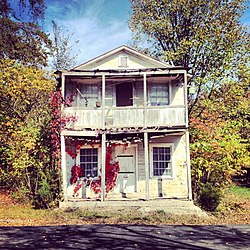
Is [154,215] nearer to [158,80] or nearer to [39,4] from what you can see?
[158,80]

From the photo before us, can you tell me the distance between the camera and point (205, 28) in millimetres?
23172

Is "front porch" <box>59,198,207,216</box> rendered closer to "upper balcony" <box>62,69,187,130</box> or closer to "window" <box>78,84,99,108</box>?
"upper balcony" <box>62,69,187,130</box>

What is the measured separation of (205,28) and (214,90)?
14.4 feet

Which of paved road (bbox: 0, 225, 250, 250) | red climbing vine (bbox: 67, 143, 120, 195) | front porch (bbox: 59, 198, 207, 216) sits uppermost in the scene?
red climbing vine (bbox: 67, 143, 120, 195)

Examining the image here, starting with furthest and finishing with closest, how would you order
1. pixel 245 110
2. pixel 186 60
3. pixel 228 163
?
pixel 186 60, pixel 245 110, pixel 228 163

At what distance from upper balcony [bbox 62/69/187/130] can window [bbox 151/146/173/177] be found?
2.34 metres

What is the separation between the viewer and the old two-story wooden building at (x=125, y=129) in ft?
55.6

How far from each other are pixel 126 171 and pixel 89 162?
7.03 ft

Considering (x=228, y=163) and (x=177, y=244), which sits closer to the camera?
(x=177, y=244)

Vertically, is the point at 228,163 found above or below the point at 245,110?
below

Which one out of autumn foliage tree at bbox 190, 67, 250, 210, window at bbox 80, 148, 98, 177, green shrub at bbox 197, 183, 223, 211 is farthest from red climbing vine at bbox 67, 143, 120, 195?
green shrub at bbox 197, 183, 223, 211

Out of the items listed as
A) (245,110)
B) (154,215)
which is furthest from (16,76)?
(245,110)

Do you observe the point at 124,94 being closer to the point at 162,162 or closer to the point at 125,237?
the point at 162,162

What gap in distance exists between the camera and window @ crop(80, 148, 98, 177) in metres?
18.5
